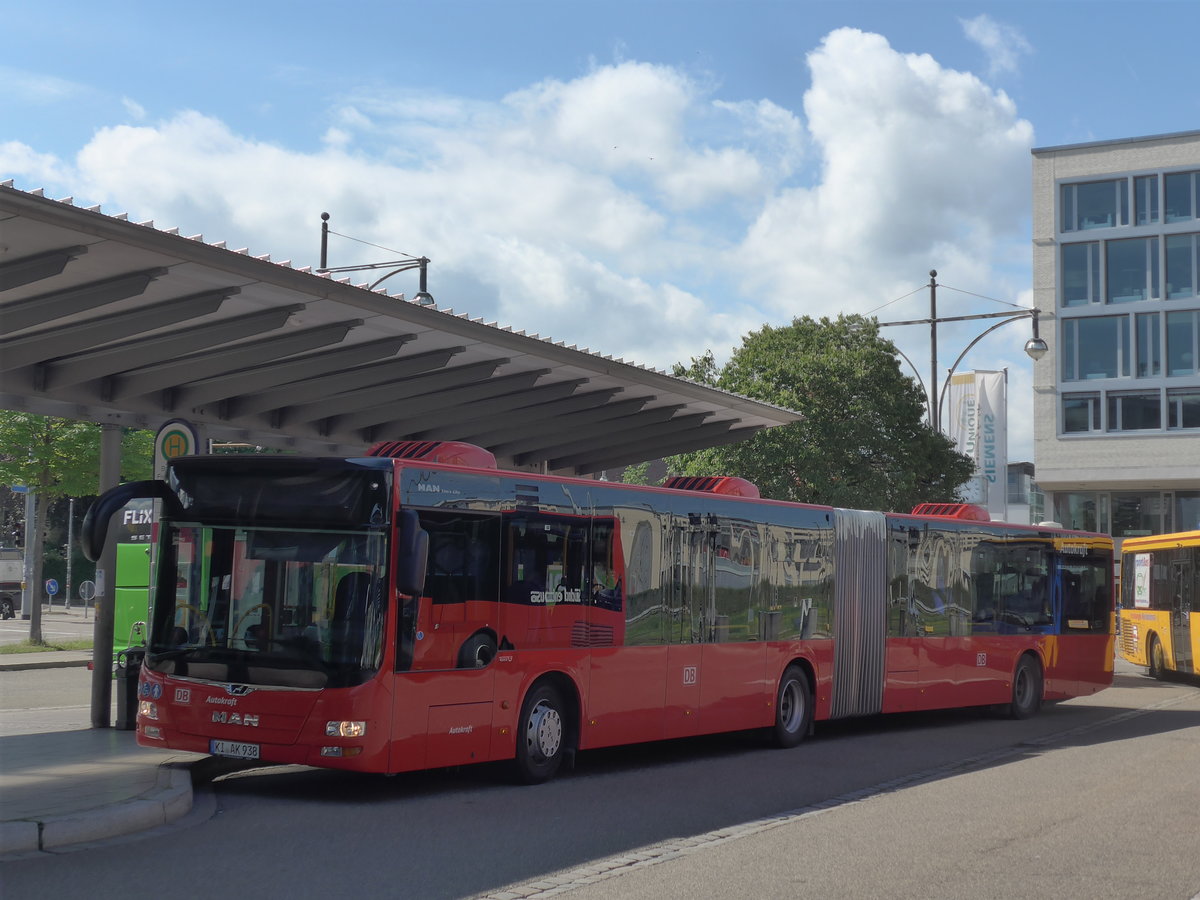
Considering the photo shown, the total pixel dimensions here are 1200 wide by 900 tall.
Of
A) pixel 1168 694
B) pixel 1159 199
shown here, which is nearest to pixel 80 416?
pixel 1168 694

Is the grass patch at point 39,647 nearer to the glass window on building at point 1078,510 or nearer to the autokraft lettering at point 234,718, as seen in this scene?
the autokraft lettering at point 234,718

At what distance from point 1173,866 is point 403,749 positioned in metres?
5.40

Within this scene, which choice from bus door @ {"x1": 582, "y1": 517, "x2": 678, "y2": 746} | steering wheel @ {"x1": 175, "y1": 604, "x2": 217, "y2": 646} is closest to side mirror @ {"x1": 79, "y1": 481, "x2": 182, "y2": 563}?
steering wheel @ {"x1": 175, "y1": 604, "x2": 217, "y2": 646}

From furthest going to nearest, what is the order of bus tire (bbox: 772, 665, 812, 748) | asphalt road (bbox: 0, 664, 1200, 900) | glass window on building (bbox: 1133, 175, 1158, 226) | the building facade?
glass window on building (bbox: 1133, 175, 1158, 226) → the building facade → bus tire (bbox: 772, 665, 812, 748) → asphalt road (bbox: 0, 664, 1200, 900)

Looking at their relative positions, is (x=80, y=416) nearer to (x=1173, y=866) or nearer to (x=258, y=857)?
(x=258, y=857)

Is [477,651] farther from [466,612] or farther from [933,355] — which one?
[933,355]

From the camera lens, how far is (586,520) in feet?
41.9

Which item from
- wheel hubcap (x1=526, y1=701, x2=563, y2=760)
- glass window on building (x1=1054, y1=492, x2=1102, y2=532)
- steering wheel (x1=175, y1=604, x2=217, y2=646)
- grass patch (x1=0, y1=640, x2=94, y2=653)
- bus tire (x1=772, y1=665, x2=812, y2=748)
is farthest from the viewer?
glass window on building (x1=1054, y1=492, x2=1102, y2=532)

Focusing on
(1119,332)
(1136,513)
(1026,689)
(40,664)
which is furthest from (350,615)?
(1136,513)

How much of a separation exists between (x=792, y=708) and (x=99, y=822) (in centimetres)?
911

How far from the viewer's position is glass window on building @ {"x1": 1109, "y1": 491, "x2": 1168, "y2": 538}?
5454cm

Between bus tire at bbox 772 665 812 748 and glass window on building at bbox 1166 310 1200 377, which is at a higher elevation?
glass window on building at bbox 1166 310 1200 377

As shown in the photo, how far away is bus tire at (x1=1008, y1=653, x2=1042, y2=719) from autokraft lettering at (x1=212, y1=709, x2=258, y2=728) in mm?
13058

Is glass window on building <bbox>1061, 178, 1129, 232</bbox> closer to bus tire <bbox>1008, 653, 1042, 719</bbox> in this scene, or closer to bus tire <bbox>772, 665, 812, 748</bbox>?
bus tire <bbox>1008, 653, 1042, 719</bbox>
